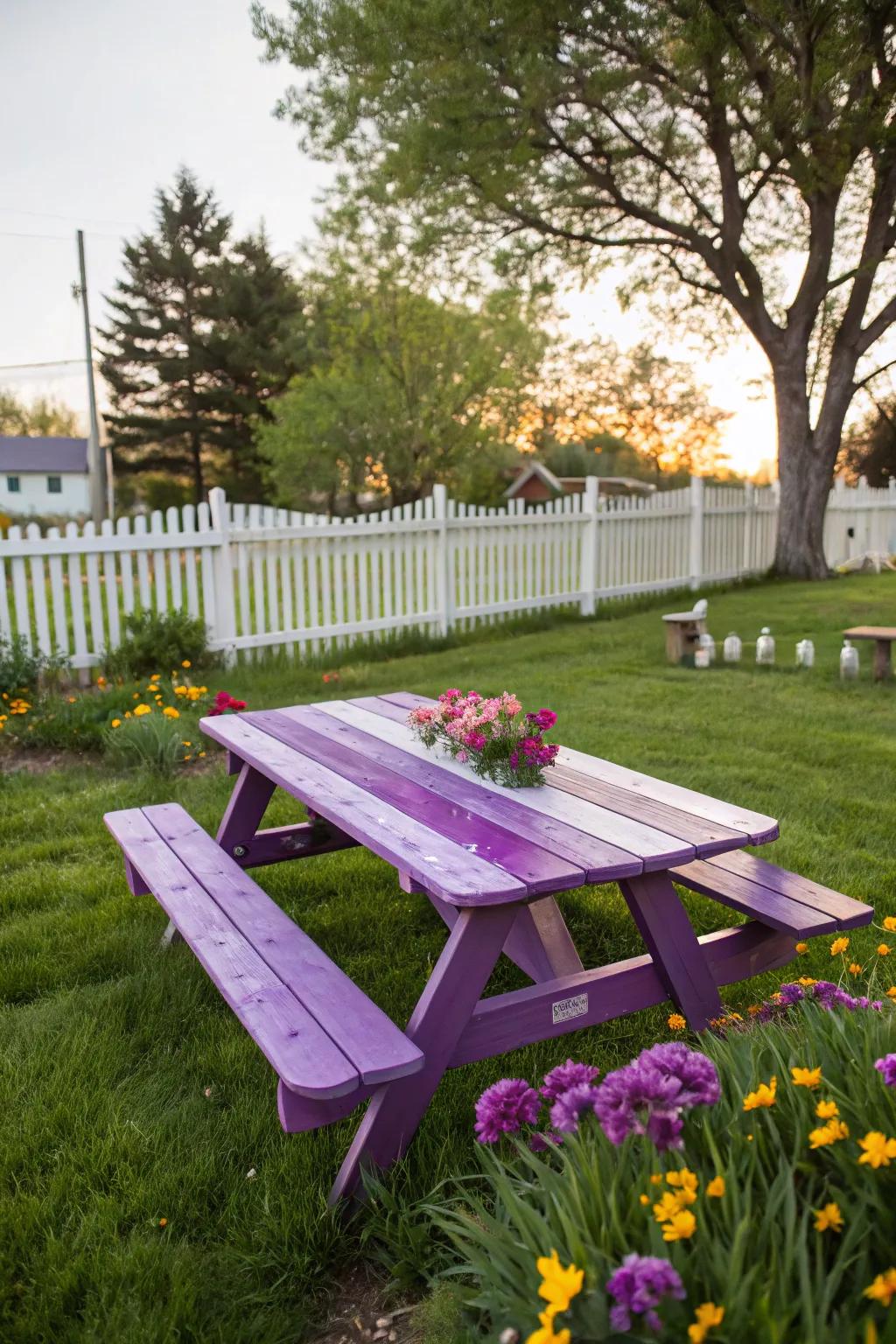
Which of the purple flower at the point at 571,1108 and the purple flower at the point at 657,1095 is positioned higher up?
the purple flower at the point at 657,1095

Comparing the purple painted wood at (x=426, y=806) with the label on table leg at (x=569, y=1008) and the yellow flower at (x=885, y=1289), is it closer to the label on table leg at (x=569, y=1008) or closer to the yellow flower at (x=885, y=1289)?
the label on table leg at (x=569, y=1008)

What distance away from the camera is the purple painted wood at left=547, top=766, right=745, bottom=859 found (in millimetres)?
2295

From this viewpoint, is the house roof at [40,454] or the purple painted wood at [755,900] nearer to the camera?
the purple painted wood at [755,900]

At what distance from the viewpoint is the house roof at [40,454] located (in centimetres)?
→ 4478

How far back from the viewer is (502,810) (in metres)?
2.56

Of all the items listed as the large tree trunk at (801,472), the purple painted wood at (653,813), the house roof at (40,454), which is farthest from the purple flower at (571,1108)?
the house roof at (40,454)

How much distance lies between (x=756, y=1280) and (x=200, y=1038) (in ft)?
6.09

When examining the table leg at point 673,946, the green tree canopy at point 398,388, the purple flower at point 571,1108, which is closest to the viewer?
the purple flower at point 571,1108

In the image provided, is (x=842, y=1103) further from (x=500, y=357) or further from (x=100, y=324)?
(x=100, y=324)

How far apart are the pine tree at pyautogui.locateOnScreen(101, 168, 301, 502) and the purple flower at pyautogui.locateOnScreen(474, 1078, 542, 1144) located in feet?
121

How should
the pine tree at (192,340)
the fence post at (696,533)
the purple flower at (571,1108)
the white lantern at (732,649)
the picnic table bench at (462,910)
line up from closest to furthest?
the purple flower at (571,1108)
the picnic table bench at (462,910)
the white lantern at (732,649)
the fence post at (696,533)
the pine tree at (192,340)

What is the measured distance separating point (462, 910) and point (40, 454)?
4919 centimetres

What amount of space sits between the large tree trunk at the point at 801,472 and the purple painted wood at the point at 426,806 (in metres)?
12.2

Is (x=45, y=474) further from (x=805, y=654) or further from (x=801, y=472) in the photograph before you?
(x=805, y=654)
